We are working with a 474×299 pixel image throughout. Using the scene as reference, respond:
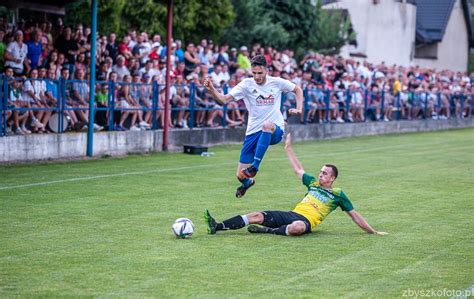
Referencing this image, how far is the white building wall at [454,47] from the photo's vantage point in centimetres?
6750

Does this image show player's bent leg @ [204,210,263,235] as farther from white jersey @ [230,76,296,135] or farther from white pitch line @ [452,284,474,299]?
white pitch line @ [452,284,474,299]

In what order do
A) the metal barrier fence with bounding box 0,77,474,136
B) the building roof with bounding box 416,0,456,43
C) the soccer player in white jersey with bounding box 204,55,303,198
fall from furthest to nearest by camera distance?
the building roof with bounding box 416,0,456,43, the metal barrier fence with bounding box 0,77,474,136, the soccer player in white jersey with bounding box 204,55,303,198

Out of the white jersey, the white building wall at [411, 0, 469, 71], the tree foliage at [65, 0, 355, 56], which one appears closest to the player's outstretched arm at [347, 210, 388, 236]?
the white jersey

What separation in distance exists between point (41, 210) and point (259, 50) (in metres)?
17.9

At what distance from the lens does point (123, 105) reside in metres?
24.0

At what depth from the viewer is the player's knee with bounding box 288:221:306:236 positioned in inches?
468

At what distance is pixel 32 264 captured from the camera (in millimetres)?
9859

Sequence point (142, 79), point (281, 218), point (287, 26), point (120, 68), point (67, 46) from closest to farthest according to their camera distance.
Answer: point (281, 218) < point (67, 46) < point (120, 68) < point (142, 79) < point (287, 26)

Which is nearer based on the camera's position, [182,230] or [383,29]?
[182,230]

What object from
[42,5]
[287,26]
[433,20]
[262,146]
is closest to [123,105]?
[42,5]

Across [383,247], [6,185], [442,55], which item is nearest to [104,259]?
[383,247]

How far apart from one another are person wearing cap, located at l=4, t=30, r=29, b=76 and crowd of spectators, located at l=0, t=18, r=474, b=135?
2 centimetres

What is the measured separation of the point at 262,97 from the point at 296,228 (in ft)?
10.3

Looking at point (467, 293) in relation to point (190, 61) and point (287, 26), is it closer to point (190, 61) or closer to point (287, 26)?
point (190, 61)
